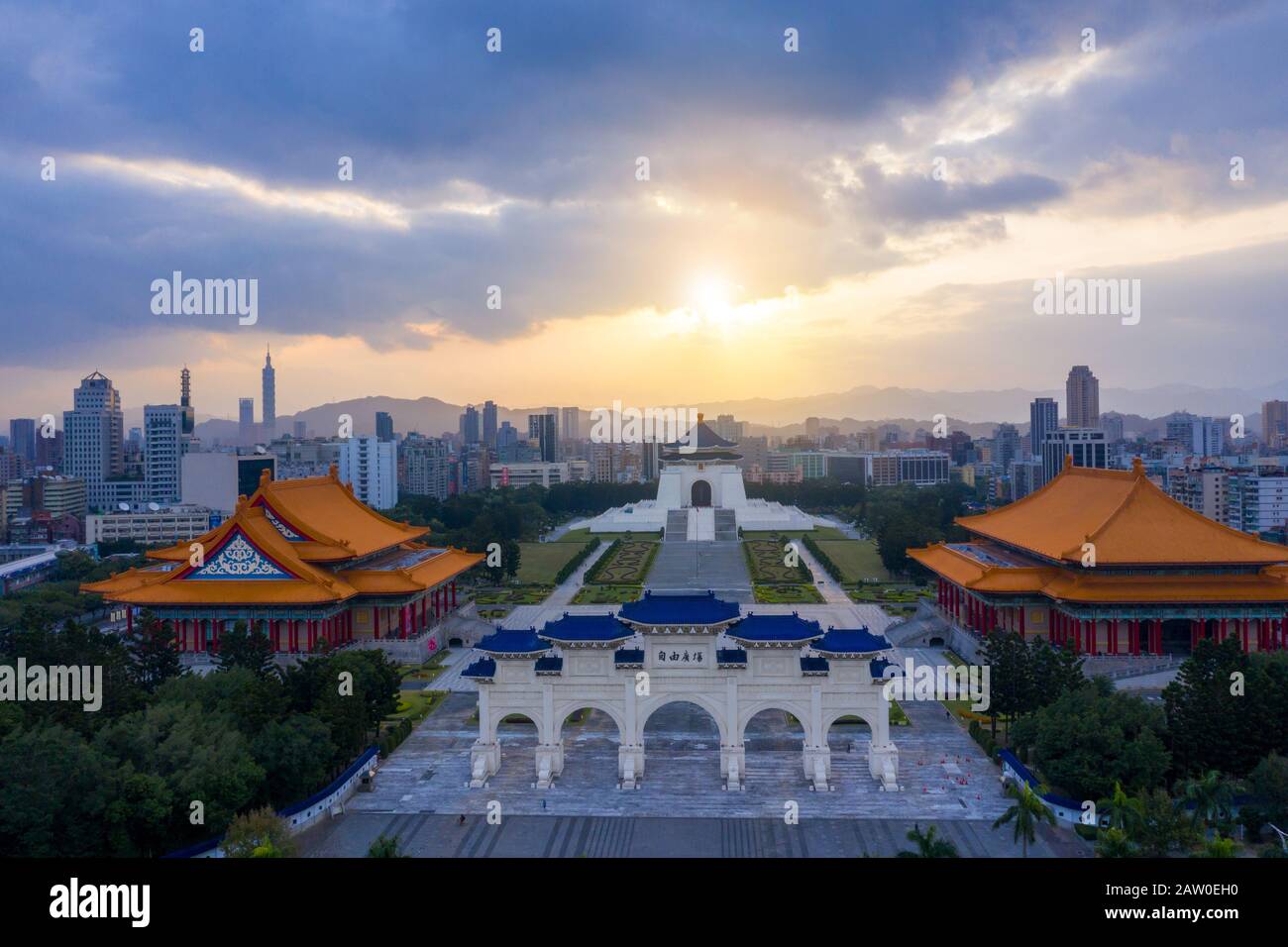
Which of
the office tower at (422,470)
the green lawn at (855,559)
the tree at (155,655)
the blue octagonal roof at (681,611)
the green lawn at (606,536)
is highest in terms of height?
the office tower at (422,470)

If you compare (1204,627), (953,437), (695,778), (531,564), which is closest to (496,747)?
(695,778)

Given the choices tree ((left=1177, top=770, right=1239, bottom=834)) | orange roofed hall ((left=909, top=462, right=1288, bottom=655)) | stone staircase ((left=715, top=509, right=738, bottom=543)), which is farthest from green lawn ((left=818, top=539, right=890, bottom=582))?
tree ((left=1177, top=770, right=1239, bottom=834))

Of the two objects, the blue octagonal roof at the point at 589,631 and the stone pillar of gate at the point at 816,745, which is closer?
the stone pillar of gate at the point at 816,745

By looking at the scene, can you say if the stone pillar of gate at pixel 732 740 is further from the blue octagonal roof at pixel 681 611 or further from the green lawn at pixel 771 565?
the green lawn at pixel 771 565

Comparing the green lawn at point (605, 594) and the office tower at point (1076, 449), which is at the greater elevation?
the office tower at point (1076, 449)

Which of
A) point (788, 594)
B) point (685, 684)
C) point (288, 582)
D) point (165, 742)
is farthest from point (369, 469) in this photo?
point (685, 684)

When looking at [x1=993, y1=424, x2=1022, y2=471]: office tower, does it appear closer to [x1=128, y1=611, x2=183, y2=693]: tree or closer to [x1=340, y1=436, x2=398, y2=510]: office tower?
[x1=340, y1=436, x2=398, y2=510]: office tower

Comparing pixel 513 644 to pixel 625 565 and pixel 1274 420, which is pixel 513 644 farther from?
pixel 1274 420

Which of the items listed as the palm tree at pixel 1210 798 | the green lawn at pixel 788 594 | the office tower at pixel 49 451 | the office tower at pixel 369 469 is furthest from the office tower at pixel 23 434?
the palm tree at pixel 1210 798
